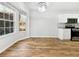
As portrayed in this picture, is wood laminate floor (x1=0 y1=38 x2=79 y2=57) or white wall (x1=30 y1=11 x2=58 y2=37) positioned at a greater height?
white wall (x1=30 y1=11 x2=58 y2=37)

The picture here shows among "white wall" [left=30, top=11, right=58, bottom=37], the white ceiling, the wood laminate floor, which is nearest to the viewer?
the wood laminate floor

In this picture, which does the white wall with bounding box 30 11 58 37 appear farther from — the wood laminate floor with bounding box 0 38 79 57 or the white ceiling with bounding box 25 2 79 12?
the wood laminate floor with bounding box 0 38 79 57

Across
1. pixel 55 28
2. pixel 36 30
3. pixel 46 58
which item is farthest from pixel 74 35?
pixel 46 58

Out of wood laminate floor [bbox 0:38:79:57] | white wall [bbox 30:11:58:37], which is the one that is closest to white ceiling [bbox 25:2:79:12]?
white wall [bbox 30:11:58:37]

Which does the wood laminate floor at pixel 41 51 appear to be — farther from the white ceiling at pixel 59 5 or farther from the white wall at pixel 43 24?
the white wall at pixel 43 24

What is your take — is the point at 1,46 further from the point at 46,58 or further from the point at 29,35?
the point at 29,35

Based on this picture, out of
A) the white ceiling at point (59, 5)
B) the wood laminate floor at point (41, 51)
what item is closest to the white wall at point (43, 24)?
the white ceiling at point (59, 5)

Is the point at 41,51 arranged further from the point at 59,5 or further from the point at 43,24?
the point at 43,24

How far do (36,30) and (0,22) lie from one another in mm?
6006

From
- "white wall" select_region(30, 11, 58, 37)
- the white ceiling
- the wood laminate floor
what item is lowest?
the wood laminate floor

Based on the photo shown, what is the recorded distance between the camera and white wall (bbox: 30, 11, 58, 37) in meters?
10.9

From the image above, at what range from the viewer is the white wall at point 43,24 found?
10.9m

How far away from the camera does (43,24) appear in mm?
11039

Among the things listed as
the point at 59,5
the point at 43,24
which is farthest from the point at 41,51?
the point at 43,24
